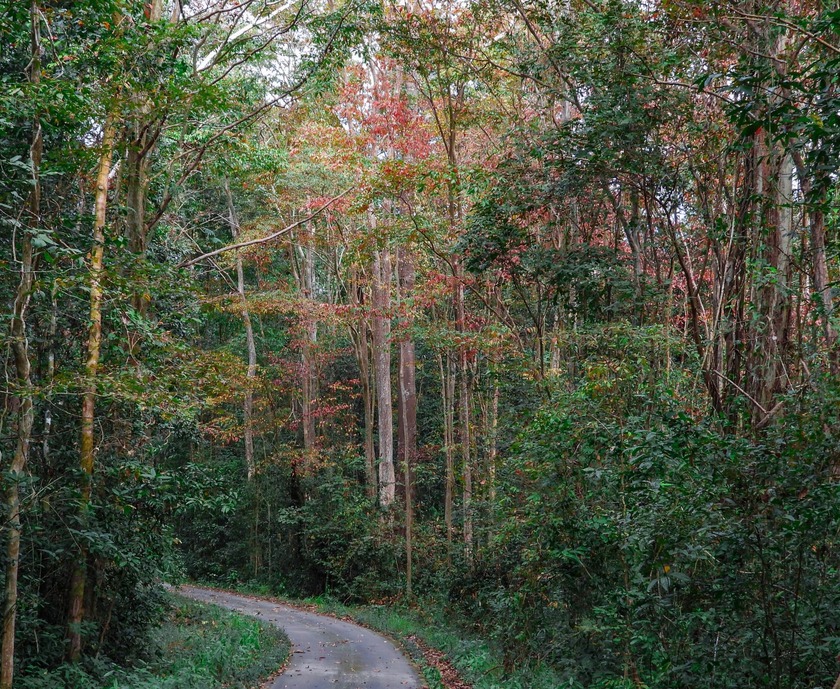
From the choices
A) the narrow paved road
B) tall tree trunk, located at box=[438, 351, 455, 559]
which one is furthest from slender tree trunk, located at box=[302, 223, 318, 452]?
the narrow paved road

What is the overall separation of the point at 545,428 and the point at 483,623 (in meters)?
7.09

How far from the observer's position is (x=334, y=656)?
12141 millimetres

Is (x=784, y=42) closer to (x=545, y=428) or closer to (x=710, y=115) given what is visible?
(x=710, y=115)

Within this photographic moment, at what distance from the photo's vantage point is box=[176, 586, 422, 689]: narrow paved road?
10.0m

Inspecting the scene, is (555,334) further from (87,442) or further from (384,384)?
(384,384)

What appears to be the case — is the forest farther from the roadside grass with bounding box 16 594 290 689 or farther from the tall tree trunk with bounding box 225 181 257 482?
the tall tree trunk with bounding box 225 181 257 482

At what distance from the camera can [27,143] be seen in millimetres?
7984

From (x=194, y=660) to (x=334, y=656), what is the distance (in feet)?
9.02

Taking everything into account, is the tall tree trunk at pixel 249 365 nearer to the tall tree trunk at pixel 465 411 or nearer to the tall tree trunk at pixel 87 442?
the tall tree trunk at pixel 465 411

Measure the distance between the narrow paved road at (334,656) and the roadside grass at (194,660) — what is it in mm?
425

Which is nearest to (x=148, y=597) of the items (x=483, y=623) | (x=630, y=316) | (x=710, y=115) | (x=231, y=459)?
(x=483, y=623)

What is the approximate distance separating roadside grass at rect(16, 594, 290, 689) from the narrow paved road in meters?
0.43

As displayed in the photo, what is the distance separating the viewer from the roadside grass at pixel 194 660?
8102mm

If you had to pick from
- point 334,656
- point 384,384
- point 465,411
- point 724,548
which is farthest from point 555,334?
point 384,384
